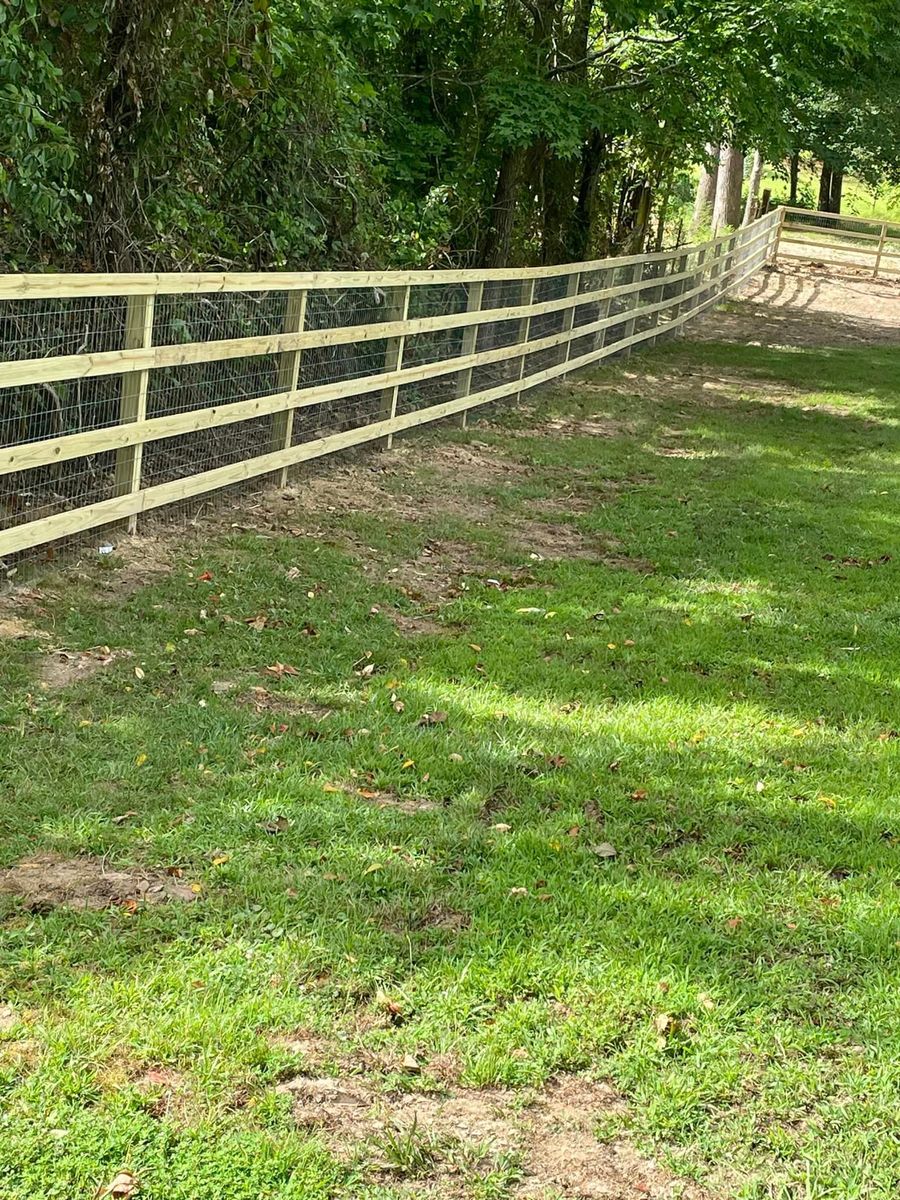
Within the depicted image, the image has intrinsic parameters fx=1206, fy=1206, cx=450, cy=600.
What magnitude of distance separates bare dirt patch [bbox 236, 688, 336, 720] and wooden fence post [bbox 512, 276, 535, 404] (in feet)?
26.0

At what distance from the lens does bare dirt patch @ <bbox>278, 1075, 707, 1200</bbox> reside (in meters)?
2.61

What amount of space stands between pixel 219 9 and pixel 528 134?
229 inches

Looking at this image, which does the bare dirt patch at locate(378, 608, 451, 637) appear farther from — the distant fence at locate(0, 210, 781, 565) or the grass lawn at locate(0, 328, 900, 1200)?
the distant fence at locate(0, 210, 781, 565)

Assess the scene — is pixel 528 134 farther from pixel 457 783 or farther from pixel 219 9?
pixel 457 783

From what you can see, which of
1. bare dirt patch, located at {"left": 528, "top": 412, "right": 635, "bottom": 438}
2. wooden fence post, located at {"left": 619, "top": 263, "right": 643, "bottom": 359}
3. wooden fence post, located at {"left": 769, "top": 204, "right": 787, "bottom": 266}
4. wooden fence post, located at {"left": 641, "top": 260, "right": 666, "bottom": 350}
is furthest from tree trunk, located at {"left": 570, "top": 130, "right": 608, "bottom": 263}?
wooden fence post, located at {"left": 769, "top": 204, "right": 787, "bottom": 266}

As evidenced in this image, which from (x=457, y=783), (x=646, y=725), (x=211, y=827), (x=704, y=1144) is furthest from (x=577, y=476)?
(x=704, y=1144)

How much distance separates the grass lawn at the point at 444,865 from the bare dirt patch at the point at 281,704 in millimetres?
12

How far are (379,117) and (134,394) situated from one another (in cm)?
688

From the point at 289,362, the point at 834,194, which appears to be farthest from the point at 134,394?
the point at 834,194

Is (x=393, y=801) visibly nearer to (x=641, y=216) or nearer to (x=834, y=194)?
(x=641, y=216)

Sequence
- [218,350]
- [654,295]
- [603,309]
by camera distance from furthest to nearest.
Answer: [654,295], [603,309], [218,350]

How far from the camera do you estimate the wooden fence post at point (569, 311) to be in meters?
13.7

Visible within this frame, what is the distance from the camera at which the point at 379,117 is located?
39.5 feet

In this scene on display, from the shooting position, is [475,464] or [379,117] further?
[379,117]
